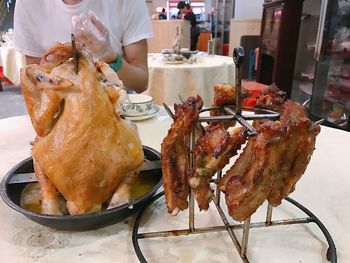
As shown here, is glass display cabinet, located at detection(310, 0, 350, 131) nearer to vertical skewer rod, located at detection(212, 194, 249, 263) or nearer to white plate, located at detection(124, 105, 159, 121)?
white plate, located at detection(124, 105, 159, 121)

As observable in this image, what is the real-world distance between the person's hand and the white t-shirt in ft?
1.07

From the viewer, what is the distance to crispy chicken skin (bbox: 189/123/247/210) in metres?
0.44

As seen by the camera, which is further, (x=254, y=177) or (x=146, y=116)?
(x=146, y=116)

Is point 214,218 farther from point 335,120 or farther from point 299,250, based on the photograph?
point 335,120

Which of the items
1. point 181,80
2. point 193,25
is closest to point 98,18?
point 181,80

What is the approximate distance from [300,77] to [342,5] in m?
1.22

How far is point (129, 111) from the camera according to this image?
3.64ft

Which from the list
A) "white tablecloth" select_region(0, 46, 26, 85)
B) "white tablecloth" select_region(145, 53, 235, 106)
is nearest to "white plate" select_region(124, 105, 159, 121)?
"white tablecloth" select_region(145, 53, 235, 106)

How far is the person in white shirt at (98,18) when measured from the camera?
134 cm

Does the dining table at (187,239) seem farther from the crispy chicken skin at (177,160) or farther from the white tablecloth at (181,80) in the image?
the white tablecloth at (181,80)

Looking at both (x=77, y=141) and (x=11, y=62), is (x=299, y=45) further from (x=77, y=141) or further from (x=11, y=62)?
(x=77, y=141)

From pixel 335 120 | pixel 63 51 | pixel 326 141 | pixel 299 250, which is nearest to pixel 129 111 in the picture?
pixel 63 51

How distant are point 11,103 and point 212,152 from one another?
156 inches

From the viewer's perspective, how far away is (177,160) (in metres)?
0.51
